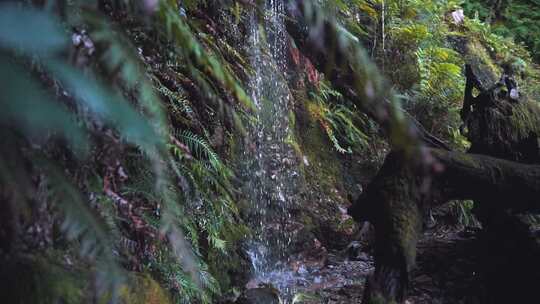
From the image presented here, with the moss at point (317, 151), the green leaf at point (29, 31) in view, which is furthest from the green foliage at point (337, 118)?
the green leaf at point (29, 31)

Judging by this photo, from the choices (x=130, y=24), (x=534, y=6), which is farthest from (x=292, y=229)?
(x=534, y=6)

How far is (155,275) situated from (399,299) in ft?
4.38

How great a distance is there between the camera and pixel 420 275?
374 cm

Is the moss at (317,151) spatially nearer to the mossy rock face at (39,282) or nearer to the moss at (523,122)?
the moss at (523,122)

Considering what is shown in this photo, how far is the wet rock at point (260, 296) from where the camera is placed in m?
3.19

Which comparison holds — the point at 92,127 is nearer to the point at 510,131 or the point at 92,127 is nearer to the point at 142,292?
the point at 142,292

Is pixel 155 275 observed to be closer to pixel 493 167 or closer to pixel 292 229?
pixel 493 167

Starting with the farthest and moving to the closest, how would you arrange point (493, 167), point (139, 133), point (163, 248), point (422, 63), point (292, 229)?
point (422, 63)
point (292, 229)
point (493, 167)
point (163, 248)
point (139, 133)

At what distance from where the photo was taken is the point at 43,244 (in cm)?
110

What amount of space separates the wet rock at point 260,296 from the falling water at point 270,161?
310mm

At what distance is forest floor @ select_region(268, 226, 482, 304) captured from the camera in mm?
3447

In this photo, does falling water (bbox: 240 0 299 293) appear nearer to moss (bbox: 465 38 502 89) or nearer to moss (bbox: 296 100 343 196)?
moss (bbox: 296 100 343 196)

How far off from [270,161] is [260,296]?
1407 mm

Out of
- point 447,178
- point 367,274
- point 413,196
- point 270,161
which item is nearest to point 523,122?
point 447,178
